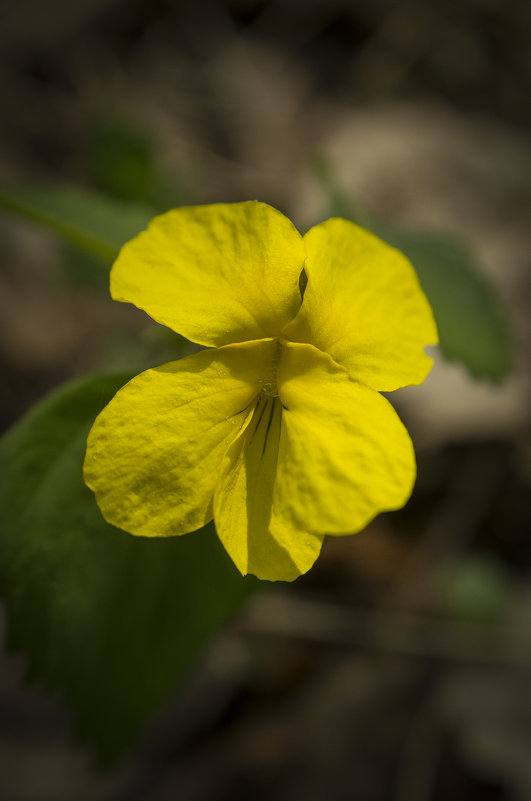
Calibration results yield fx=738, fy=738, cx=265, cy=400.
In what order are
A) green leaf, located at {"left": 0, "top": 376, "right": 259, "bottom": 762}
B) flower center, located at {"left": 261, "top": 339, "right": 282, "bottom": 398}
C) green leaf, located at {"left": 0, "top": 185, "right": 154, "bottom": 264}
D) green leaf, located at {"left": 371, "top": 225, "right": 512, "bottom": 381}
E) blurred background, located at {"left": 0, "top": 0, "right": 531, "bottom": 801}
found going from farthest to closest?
1. blurred background, located at {"left": 0, "top": 0, "right": 531, "bottom": 801}
2. green leaf, located at {"left": 0, "top": 185, "right": 154, "bottom": 264}
3. green leaf, located at {"left": 371, "top": 225, "right": 512, "bottom": 381}
4. green leaf, located at {"left": 0, "top": 376, "right": 259, "bottom": 762}
5. flower center, located at {"left": 261, "top": 339, "right": 282, "bottom": 398}

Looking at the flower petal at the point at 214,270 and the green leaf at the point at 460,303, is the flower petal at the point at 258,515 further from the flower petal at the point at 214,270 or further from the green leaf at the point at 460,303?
the green leaf at the point at 460,303

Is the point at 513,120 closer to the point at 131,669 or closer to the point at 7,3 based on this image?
the point at 7,3

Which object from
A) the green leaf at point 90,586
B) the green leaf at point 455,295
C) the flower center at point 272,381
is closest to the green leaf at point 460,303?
the green leaf at point 455,295

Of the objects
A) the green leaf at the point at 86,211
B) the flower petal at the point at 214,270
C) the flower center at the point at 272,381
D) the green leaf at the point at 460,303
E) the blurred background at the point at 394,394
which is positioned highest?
the flower petal at the point at 214,270

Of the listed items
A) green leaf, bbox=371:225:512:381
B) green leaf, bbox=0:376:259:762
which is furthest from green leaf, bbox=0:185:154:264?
green leaf, bbox=371:225:512:381

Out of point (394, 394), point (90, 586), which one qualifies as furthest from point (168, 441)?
point (394, 394)

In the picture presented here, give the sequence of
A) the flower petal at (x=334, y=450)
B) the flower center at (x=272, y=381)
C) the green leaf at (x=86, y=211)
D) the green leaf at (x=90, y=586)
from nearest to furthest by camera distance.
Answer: the flower petal at (x=334, y=450) < the flower center at (x=272, y=381) < the green leaf at (x=90, y=586) < the green leaf at (x=86, y=211)

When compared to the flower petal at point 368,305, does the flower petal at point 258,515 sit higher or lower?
lower

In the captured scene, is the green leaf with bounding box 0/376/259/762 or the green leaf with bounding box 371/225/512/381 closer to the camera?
the green leaf with bounding box 0/376/259/762

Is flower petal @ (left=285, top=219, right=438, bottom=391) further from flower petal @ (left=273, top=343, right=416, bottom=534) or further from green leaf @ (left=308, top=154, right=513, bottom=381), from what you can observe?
green leaf @ (left=308, top=154, right=513, bottom=381)
